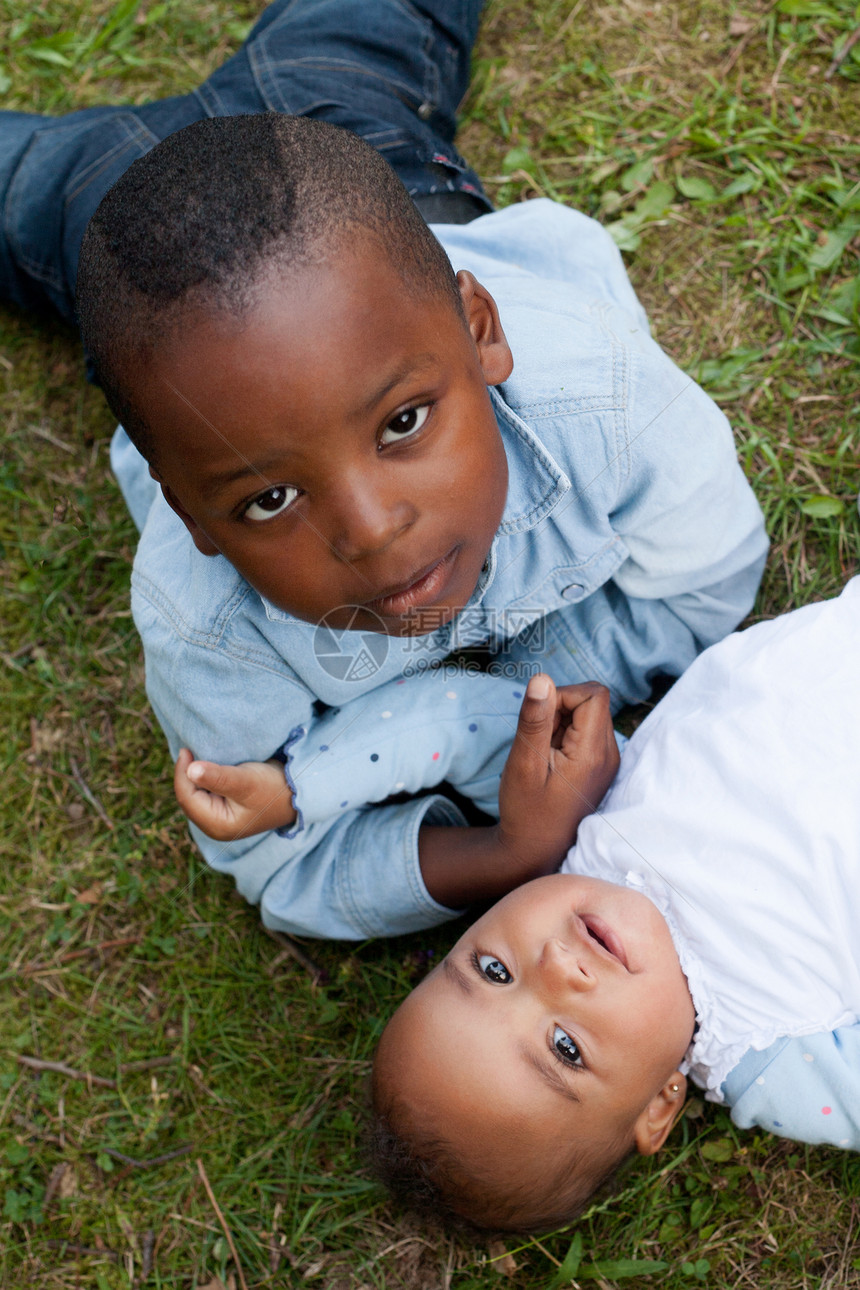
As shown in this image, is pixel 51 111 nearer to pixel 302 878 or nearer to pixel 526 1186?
pixel 302 878

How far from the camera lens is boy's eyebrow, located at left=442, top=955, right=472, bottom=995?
1924 millimetres

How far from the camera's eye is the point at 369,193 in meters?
1.52

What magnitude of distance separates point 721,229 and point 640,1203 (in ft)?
8.14

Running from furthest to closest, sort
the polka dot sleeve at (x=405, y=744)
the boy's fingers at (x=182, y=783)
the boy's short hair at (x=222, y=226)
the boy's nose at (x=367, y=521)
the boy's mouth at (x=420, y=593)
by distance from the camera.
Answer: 1. the polka dot sleeve at (x=405, y=744)
2. the boy's fingers at (x=182, y=783)
3. the boy's mouth at (x=420, y=593)
4. the boy's nose at (x=367, y=521)
5. the boy's short hair at (x=222, y=226)

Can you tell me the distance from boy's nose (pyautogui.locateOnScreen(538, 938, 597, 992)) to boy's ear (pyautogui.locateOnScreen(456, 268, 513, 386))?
1.07 m

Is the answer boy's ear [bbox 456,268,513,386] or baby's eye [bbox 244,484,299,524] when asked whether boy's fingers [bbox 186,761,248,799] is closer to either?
baby's eye [bbox 244,484,299,524]

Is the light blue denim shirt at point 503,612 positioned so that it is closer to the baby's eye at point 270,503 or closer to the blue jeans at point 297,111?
the blue jeans at point 297,111

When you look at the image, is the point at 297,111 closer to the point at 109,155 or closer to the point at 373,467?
the point at 109,155

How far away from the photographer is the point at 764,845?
76.9 inches

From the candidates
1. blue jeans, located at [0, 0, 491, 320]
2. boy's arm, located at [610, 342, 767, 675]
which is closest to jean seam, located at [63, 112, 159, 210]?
blue jeans, located at [0, 0, 491, 320]

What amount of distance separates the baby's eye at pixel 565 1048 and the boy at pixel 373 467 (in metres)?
0.44

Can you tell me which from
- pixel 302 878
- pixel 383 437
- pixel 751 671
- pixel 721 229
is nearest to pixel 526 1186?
pixel 302 878

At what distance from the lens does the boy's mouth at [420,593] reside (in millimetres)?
1728

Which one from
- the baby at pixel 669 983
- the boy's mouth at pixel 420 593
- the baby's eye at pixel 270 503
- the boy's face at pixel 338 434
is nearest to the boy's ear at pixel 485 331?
the boy's face at pixel 338 434
